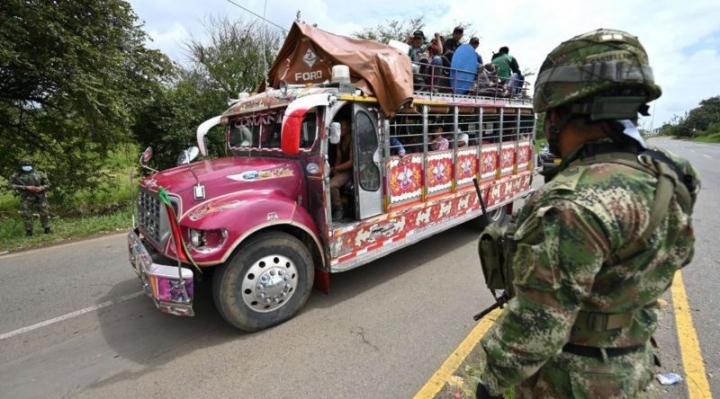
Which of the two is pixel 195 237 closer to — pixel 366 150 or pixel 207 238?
pixel 207 238

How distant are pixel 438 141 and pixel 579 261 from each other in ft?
13.8

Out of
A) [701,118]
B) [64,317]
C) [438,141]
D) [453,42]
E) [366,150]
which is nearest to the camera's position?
[64,317]

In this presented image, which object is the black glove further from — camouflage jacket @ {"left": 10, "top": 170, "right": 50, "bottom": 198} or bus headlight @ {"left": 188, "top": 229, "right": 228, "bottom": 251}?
camouflage jacket @ {"left": 10, "top": 170, "right": 50, "bottom": 198}

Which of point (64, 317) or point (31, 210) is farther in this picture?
point (31, 210)

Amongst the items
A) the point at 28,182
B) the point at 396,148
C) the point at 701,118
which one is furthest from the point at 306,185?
the point at 701,118

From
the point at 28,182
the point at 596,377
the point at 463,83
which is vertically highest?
the point at 463,83

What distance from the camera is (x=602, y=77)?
3.91 ft

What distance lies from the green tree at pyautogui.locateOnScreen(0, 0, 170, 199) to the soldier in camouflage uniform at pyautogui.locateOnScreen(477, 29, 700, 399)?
9927 mm

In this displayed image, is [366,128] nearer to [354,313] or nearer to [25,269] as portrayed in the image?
[354,313]

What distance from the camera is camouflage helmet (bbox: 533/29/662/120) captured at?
3.87ft

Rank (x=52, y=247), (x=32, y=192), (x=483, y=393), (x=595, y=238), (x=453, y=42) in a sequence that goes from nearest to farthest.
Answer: (x=595, y=238), (x=483, y=393), (x=52, y=247), (x=453, y=42), (x=32, y=192)

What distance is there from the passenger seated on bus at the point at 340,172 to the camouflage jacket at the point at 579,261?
121 inches

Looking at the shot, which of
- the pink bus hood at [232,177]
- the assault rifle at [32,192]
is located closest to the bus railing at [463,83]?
the pink bus hood at [232,177]

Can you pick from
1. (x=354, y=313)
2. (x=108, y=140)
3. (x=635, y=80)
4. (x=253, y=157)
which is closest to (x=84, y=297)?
(x=253, y=157)
